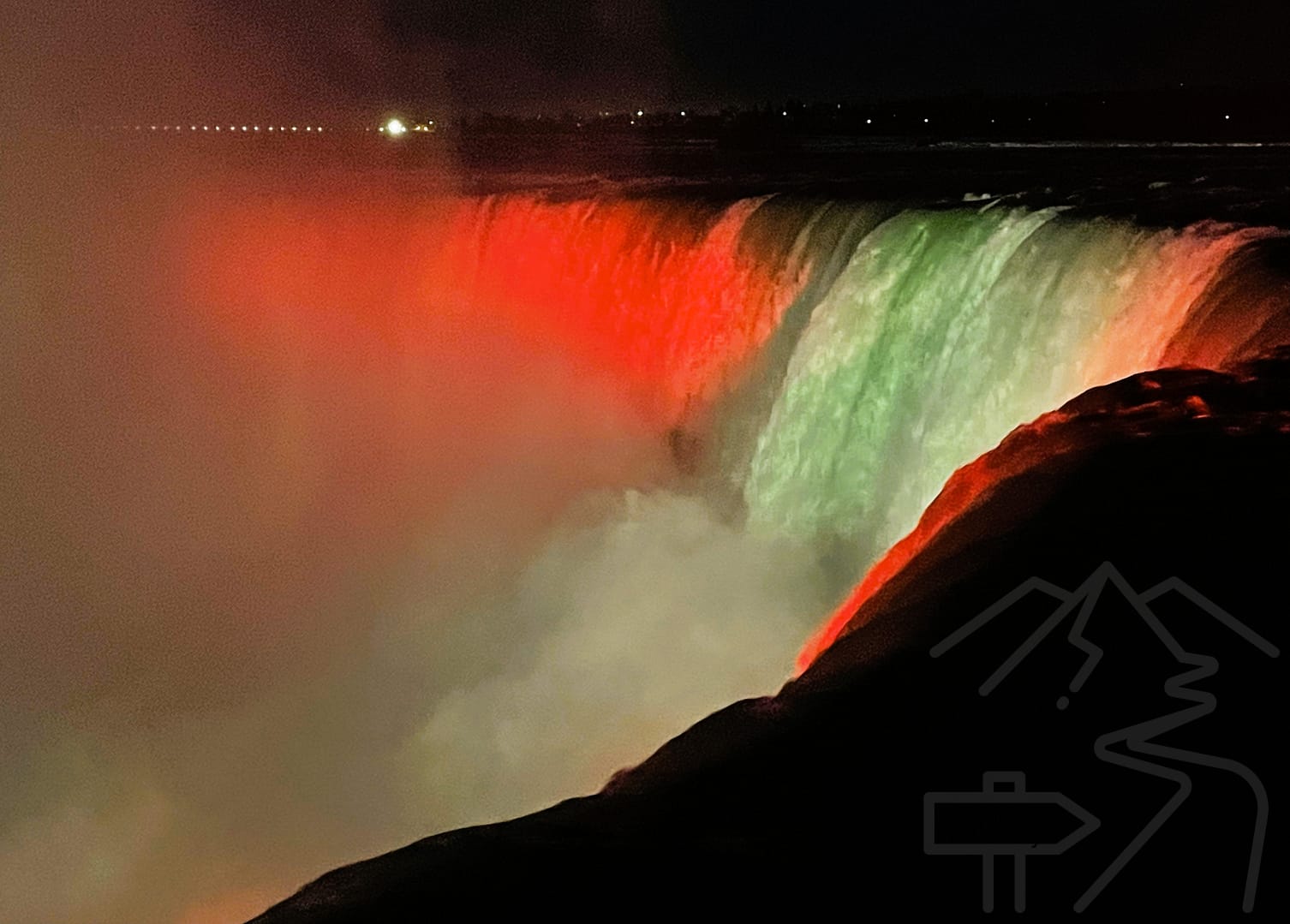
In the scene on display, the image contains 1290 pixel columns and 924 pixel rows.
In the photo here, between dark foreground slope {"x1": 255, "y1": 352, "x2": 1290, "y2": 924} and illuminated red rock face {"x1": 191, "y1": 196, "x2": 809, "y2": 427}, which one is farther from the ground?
illuminated red rock face {"x1": 191, "y1": 196, "x2": 809, "y2": 427}

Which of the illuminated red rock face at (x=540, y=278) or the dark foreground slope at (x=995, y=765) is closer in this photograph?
the dark foreground slope at (x=995, y=765)

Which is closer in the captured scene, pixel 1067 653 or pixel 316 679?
pixel 1067 653

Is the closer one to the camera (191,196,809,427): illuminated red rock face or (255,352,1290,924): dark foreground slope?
(255,352,1290,924): dark foreground slope

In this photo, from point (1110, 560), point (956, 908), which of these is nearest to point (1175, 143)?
point (1110, 560)

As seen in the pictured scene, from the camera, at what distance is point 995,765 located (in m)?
2.87

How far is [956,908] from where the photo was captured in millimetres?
2498

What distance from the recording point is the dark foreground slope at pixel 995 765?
2570 mm

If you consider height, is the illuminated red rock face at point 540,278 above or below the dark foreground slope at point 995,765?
above

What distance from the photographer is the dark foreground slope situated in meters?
2.57

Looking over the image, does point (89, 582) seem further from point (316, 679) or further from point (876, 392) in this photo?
point (876, 392)

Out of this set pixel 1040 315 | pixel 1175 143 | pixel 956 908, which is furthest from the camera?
pixel 1175 143

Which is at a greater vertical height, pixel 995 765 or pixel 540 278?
pixel 540 278

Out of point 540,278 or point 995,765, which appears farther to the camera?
point 540,278

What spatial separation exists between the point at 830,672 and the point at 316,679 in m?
7.52
